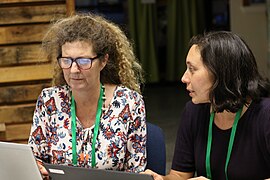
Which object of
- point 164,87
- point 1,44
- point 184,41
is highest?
point 1,44

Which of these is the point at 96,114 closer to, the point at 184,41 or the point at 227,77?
the point at 227,77

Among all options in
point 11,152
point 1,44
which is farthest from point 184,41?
point 11,152

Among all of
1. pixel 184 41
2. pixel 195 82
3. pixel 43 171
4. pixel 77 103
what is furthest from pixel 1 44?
pixel 184 41

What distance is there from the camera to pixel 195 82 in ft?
6.62

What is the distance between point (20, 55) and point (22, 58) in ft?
0.07

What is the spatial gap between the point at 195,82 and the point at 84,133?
1.92 feet

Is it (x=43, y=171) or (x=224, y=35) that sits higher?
(x=224, y=35)

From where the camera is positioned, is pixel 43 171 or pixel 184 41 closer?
pixel 43 171

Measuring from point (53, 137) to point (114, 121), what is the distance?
0.27m

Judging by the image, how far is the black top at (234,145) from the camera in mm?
2055

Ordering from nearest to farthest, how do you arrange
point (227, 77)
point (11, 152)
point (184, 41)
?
1. point (11, 152)
2. point (227, 77)
3. point (184, 41)

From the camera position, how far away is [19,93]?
3.26 m

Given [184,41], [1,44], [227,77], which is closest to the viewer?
[227,77]

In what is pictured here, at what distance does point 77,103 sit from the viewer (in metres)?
2.41
